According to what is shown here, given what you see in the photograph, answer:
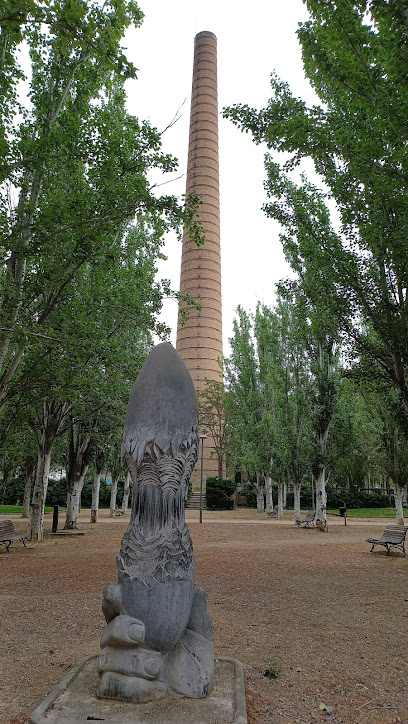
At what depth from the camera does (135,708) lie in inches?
127

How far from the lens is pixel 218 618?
6051mm

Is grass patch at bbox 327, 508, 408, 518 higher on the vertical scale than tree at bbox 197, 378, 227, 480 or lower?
lower

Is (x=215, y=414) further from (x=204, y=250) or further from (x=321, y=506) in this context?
(x=321, y=506)

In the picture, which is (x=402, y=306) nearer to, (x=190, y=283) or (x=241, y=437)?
(x=241, y=437)

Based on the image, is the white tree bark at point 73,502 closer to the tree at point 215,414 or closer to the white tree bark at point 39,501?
the white tree bark at point 39,501

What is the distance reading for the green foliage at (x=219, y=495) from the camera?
3206cm

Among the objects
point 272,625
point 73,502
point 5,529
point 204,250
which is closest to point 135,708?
point 272,625

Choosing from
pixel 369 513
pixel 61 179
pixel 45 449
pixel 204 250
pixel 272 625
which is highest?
pixel 204 250

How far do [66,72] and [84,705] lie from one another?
30.2ft

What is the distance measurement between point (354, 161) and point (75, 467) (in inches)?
516

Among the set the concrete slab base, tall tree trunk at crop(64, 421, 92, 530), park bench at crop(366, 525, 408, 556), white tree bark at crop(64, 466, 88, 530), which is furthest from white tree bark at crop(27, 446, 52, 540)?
the concrete slab base

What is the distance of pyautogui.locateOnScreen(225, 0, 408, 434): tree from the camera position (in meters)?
5.75

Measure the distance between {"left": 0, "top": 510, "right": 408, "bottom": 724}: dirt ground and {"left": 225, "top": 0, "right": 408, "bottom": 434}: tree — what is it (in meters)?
4.14

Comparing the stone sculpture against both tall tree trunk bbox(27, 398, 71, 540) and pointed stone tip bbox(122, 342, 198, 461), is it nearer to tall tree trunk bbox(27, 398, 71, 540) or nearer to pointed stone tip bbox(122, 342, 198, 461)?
pointed stone tip bbox(122, 342, 198, 461)
